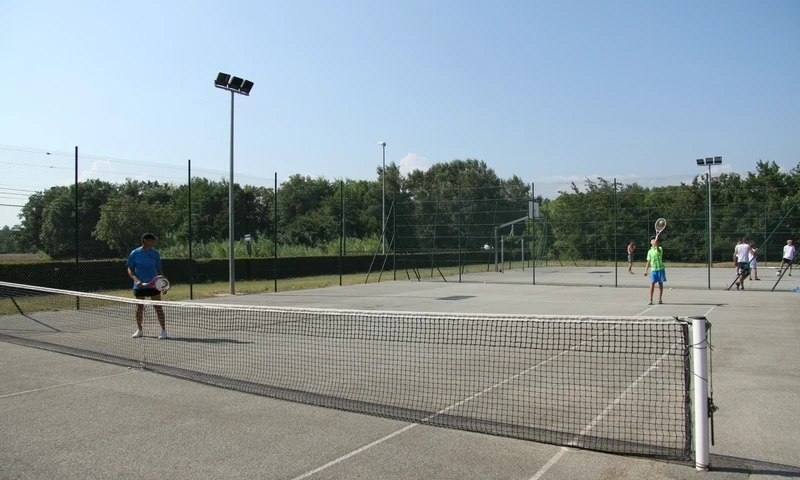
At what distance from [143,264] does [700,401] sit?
9.46 m

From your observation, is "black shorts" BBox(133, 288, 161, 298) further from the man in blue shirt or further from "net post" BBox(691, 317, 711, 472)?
"net post" BBox(691, 317, 711, 472)

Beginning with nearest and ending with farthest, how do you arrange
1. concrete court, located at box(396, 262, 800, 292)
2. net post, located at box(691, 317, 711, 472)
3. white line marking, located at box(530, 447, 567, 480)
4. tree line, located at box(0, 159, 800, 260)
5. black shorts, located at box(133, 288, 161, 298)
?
white line marking, located at box(530, 447, 567, 480), net post, located at box(691, 317, 711, 472), black shorts, located at box(133, 288, 161, 298), tree line, located at box(0, 159, 800, 260), concrete court, located at box(396, 262, 800, 292)

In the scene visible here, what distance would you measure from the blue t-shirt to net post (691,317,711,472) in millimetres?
9176

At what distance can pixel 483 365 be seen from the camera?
8375mm

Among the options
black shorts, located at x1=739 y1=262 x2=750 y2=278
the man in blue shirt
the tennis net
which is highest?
the man in blue shirt

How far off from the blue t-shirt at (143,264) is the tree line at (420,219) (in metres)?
7.33

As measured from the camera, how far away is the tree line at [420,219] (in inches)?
766

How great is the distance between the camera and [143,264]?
1109 cm

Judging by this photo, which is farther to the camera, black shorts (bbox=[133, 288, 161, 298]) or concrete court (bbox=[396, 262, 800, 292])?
concrete court (bbox=[396, 262, 800, 292])

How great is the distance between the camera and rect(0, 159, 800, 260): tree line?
19469 mm

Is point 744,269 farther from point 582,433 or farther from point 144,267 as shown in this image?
point 144,267

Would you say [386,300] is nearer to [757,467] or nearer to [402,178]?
[757,467]

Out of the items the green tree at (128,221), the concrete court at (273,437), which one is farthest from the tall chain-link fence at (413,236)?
the concrete court at (273,437)

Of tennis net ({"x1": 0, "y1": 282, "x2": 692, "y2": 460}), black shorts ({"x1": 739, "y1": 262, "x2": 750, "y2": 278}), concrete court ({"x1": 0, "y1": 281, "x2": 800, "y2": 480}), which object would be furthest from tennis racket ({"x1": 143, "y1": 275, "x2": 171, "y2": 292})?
black shorts ({"x1": 739, "y1": 262, "x2": 750, "y2": 278})
